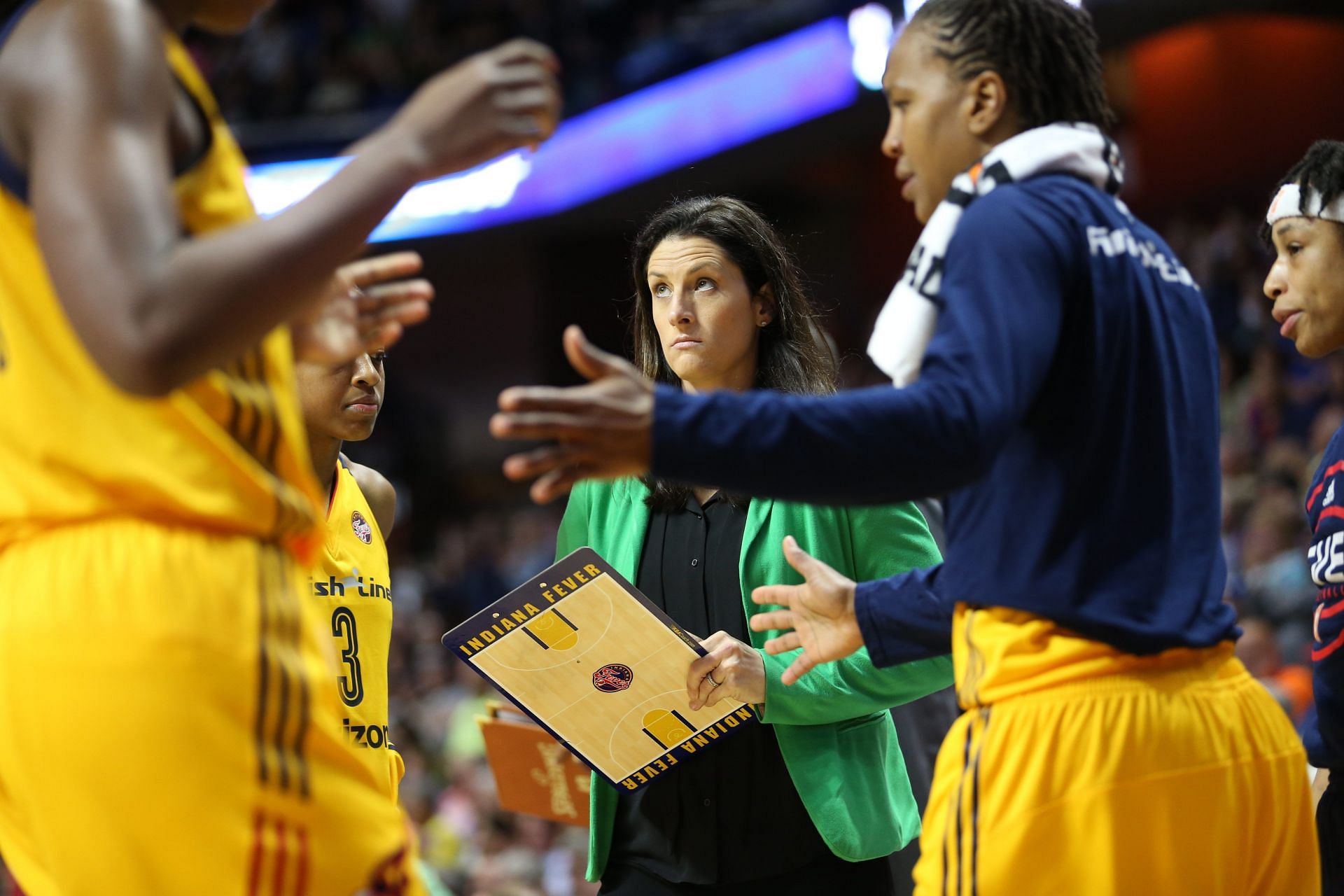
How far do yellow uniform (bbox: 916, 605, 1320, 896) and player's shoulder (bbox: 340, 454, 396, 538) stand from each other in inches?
85.1

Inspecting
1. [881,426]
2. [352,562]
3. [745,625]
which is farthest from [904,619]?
[352,562]

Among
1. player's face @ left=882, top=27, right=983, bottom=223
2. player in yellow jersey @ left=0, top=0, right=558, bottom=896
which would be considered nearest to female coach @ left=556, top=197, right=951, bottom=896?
player's face @ left=882, top=27, right=983, bottom=223

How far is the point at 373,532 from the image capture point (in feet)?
11.8

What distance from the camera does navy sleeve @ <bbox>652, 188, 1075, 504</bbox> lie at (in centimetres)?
181

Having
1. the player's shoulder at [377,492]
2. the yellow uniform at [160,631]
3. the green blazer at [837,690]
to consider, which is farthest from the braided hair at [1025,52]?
the player's shoulder at [377,492]

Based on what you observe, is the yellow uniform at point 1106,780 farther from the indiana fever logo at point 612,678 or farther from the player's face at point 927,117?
the indiana fever logo at point 612,678

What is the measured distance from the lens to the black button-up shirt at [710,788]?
10.00ft

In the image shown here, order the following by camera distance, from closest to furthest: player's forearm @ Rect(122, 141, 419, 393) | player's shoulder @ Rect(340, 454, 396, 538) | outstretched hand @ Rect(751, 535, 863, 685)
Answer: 1. player's forearm @ Rect(122, 141, 419, 393)
2. outstretched hand @ Rect(751, 535, 863, 685)
3. player's shoulder @ Rect(340, 454, 396, 538)

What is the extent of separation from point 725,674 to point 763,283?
110 cm

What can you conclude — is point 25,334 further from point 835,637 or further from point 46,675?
point 835,637

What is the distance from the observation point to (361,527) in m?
3.56

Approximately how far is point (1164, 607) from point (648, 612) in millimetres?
1125

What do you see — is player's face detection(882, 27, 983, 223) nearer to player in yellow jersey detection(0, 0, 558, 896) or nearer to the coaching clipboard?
player in yellow jersey detection(0, 0, 558, 896)

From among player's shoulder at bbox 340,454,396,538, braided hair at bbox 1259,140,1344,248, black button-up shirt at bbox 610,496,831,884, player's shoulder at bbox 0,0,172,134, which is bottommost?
black button-up shirt at bbox 610,496,831,884
